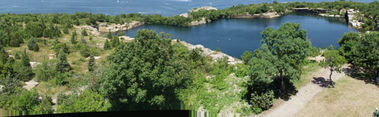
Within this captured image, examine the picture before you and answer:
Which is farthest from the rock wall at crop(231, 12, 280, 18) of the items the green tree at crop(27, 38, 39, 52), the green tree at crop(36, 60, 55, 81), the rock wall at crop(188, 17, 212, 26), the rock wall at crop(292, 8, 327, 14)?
the green tree at crop(36, 60, 55, 81)

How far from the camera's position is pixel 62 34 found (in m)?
37.9

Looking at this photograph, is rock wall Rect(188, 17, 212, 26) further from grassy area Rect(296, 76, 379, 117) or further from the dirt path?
grassy area Rect(296, 76, 379, 117)

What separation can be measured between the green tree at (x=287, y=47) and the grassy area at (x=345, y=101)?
214cm

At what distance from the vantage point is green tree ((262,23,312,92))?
14750 millimetres

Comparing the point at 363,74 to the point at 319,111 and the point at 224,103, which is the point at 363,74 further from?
the point at 224,103

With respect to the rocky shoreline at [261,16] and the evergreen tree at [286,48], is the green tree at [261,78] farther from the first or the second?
the rocky shoreline at [261,16]

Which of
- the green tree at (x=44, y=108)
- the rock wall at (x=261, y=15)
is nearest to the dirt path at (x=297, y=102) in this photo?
the green tree at (x=44, y=108)

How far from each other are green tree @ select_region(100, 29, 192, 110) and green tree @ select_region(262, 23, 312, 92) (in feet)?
17.8

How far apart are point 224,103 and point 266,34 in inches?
192

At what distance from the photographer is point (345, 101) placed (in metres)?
15.8

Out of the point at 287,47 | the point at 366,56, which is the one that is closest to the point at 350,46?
the point at 366,56

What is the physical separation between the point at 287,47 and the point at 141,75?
7.99 m

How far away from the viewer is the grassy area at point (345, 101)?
48.1ft

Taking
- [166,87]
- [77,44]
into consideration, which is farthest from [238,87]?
[77,44]
